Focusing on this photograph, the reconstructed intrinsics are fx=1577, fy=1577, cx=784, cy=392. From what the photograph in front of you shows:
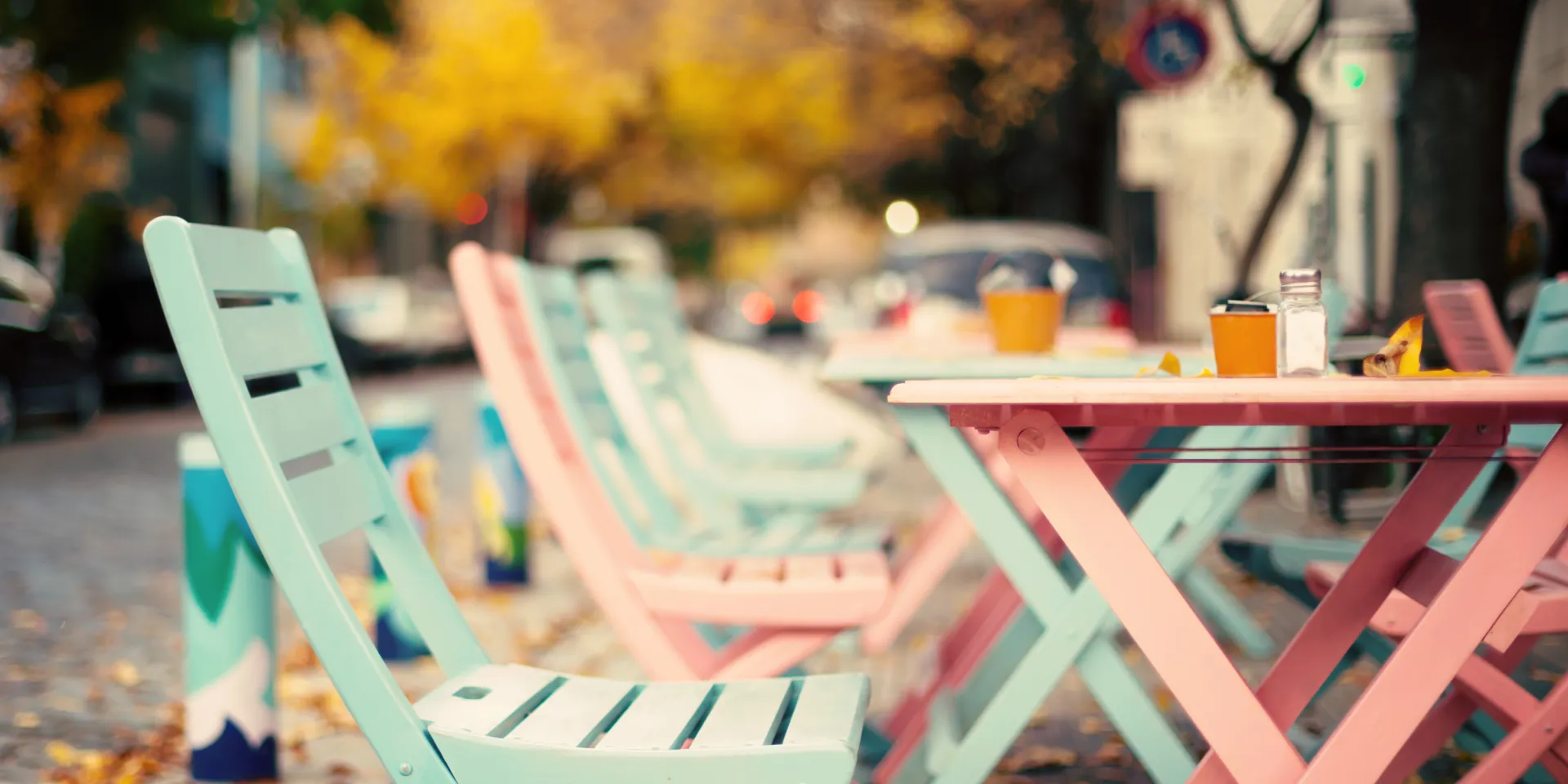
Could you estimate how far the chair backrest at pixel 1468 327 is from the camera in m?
4.21

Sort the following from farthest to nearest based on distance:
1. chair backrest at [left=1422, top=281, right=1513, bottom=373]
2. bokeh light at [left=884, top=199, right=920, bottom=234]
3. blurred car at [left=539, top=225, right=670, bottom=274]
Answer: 1. blurred car at [left=539, top=225, right=670, bottom=274]
2. bokeh light at [left=884, top=199, right=920, bottom=234]
3. chair backrest at [left=1422, top=281, right=1513, bottom=373]

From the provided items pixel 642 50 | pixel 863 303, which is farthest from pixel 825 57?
pixel 863 303

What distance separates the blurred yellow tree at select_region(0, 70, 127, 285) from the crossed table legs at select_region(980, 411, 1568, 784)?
40.7ft

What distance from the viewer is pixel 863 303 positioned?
36.6ft

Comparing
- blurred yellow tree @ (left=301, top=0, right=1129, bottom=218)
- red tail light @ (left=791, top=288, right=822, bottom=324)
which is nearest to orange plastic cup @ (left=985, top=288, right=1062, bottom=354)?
blurred yellow tree @ (left=301, top=0, right=1129, bottom=218)

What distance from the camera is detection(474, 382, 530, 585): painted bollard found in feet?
21.5

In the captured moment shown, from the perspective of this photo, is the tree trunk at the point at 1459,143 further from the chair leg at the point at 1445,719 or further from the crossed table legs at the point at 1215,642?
the crossed table legs at the point at 1215,642

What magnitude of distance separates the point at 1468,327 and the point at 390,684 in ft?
10.6

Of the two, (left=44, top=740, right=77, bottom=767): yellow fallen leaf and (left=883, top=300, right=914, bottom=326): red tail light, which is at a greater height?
(left=44, top=740, right=77, bottom=767): yellow fallen leaf

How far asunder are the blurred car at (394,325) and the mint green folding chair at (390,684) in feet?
63.2

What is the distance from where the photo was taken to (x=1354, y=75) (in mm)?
9492

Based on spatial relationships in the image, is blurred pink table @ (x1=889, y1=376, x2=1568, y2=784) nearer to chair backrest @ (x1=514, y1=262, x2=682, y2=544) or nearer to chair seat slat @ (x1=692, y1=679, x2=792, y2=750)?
chair seat slat @ (x1=692, y1=679, x2=792, y2=750)

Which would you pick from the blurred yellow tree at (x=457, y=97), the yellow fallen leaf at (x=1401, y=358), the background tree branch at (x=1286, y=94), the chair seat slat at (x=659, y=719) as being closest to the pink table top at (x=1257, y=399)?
the yellow fallen leaf at (x=1401, y=358)

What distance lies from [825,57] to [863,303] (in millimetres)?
18435
